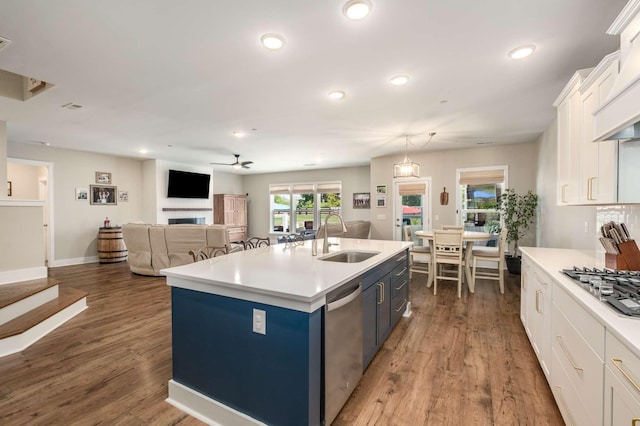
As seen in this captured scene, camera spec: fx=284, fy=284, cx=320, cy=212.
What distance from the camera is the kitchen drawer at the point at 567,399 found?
1.34 metres

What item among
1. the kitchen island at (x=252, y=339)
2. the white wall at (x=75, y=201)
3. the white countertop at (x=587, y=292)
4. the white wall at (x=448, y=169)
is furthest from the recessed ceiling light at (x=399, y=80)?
the white wall at (x=75, y=201)

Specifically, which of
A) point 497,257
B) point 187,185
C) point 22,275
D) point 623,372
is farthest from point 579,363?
point 187,185

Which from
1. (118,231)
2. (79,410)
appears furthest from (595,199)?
(118,231)

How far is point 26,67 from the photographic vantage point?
2.57 meters

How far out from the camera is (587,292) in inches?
57.1

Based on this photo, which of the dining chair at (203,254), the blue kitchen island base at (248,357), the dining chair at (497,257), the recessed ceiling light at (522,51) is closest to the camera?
the blue kitchen island base at (248,357)

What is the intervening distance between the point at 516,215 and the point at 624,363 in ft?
18.0

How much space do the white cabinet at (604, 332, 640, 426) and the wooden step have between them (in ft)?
13.9

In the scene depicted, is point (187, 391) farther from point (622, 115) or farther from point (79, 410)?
point (622, 115)

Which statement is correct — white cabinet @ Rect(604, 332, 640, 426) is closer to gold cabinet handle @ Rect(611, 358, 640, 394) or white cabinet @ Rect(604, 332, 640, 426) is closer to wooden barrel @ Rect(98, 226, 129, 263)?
gold cabinet handle @ Rect(611, 358, 640, 394)

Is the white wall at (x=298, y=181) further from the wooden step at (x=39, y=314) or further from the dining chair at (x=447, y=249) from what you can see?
the wooden step at (x=39, y=314)

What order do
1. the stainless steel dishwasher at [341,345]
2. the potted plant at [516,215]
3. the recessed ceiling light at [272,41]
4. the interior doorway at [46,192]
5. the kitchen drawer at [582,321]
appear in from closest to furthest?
the kitchen drawer at [582,321]
the stainless steel dishwasher at [341,345]
the recessed ceiling light at [272,41]
the potted plant at [516,215]
the interior doorway at [46,192]

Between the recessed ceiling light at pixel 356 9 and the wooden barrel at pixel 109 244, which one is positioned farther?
the wooden barrel at pixel 109 244

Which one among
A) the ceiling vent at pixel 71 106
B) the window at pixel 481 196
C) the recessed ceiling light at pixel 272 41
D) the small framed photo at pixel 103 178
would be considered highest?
the ceiling vent at pixel 71 106
